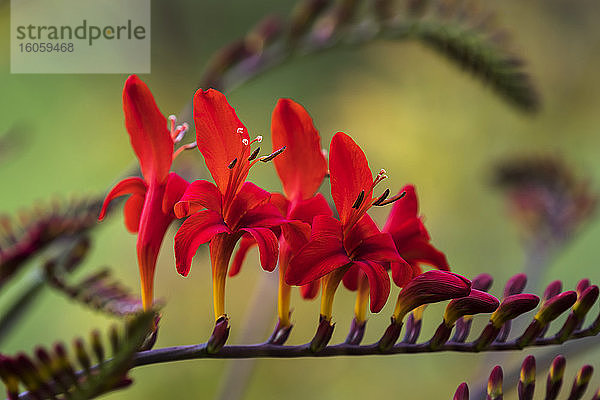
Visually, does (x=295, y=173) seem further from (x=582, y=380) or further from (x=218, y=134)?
(x=582, y=380)

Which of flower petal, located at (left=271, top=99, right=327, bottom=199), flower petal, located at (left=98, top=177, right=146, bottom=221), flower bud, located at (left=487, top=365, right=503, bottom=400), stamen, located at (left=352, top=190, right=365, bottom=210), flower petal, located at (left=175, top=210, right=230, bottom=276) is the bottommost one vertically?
flower bud, located at (left=487, top=365, right=503, bottom=400)

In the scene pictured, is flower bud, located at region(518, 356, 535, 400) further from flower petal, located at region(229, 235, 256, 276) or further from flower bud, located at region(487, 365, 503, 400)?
flower petal, located at region(229, 235, 256, 276)

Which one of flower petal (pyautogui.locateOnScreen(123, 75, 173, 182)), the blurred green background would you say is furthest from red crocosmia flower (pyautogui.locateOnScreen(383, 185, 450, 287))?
the blurred green background

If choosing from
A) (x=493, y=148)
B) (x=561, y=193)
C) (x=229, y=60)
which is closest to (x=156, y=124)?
(x=229, y=60)

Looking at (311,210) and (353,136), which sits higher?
(353,136)

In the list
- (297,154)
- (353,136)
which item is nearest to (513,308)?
(297,154)

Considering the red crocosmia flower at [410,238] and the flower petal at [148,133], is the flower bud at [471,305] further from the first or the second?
the flower petal at [148,133]

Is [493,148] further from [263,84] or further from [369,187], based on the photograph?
[369,187]
